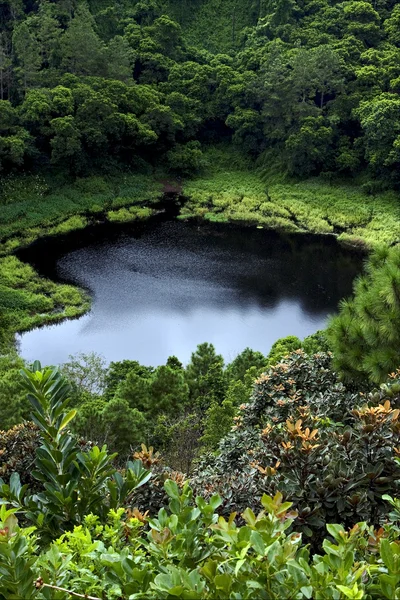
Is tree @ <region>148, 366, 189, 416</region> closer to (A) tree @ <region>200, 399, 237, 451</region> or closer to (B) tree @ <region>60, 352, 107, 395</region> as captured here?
(A) tree @ <region>200, 399, 237, 451</region>

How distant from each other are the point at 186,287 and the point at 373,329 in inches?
576

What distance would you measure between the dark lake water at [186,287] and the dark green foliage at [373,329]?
32.7 feet

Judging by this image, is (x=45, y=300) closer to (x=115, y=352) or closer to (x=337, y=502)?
(x=115, y=352)

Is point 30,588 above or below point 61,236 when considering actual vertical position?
below

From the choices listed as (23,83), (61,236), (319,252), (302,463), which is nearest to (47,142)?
(23,83)

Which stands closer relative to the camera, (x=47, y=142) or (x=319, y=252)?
(x=319, y=252)

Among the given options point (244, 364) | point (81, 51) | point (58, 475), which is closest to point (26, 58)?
point (81, 51)

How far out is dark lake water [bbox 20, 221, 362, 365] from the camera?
56.4ft

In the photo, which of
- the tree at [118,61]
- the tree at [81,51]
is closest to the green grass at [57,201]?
the tree at [118,61]

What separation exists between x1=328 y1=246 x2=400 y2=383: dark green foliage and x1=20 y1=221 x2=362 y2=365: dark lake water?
32.7 ft

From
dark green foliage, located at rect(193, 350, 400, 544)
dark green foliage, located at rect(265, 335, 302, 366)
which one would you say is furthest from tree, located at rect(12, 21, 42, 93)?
dark green foliage, located at rect(193, 350, 400, 544)

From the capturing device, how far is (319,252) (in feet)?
78.9

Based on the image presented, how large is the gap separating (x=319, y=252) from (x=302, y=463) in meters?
21.2

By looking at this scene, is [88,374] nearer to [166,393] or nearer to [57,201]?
[166,393]
